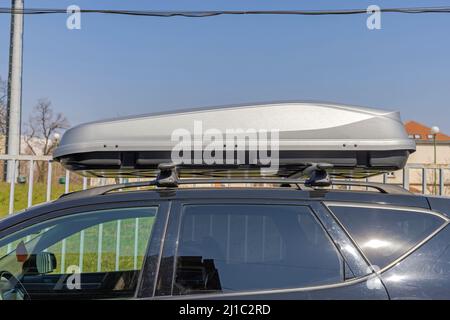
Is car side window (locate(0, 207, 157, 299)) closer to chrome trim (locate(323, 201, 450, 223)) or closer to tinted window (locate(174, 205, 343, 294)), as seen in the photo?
tinted window (locate(174, 205, 343, 294))

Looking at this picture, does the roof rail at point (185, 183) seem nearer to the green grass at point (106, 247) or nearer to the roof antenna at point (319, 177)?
the roof antenna at point (319, 177)

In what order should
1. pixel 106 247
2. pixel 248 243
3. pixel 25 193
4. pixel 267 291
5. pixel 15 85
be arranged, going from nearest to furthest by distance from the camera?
pixel 267 291, pixel 248 243, pixel 106 247, pixel 25 193, pixel 15 85

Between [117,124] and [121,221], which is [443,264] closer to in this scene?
[121,221]

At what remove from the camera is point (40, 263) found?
2.36 metres

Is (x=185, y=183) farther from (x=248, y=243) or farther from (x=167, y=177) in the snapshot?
(x=248, y=243)

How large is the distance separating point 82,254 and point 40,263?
0.24 m

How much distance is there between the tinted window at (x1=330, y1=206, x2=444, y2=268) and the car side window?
1030 millimetres

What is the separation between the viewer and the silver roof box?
2510mm

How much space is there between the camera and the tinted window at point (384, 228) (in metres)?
2.04

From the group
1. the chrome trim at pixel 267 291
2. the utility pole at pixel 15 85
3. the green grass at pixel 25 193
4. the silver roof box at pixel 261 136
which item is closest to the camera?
the chrome trim at pixel 267 291

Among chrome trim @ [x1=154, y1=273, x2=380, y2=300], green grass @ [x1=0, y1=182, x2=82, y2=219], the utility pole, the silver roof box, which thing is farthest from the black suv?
the utility pole

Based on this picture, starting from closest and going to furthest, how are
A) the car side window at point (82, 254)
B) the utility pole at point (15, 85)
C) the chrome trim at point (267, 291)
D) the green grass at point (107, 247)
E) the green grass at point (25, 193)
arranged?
the chrome trim at point (267, 291) → the car side window at point (82, 254) → the green grass at point (107, 247) → the green grass at point (25, 193) → the utility pole at point (15, 85)

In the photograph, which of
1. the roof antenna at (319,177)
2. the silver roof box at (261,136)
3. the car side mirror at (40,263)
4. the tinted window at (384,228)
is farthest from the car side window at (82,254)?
the tinted window at (384,228)

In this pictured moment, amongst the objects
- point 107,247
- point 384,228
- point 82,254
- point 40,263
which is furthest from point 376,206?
point 40,263
